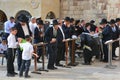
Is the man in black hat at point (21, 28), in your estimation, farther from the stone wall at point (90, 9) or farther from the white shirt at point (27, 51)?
the stone wall at point (90, 9)

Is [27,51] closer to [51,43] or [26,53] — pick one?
[26,53]

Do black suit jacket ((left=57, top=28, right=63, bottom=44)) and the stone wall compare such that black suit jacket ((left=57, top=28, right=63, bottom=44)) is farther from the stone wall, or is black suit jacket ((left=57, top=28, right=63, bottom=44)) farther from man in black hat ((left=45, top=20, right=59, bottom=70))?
the stone wall

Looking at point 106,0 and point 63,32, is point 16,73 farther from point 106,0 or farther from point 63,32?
point 106,0

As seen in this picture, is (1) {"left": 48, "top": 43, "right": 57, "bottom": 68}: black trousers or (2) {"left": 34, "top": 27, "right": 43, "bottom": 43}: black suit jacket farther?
(2) {"left": 34, "top": 27, "right": 43, "bottom": 43}: black suit jacket

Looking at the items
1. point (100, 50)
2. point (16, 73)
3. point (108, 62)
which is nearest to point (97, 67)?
point (108, 62)

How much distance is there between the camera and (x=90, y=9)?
27.1 m

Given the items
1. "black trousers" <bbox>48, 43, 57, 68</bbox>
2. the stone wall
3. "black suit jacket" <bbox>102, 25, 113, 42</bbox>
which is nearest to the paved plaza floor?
"black trousers" <bbox>48, 43, 57, 68</bbox>

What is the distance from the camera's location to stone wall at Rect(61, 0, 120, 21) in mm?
24125

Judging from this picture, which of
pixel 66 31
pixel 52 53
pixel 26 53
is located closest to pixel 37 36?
pixel 66 31

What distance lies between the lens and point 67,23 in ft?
52.5

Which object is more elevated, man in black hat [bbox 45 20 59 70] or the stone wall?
the stone wall

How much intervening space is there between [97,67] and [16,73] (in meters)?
3.51

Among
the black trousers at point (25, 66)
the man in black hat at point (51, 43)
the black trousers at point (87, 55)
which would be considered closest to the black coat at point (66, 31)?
the black trousers at point (87, 55)

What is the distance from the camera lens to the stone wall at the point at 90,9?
2412 cm
